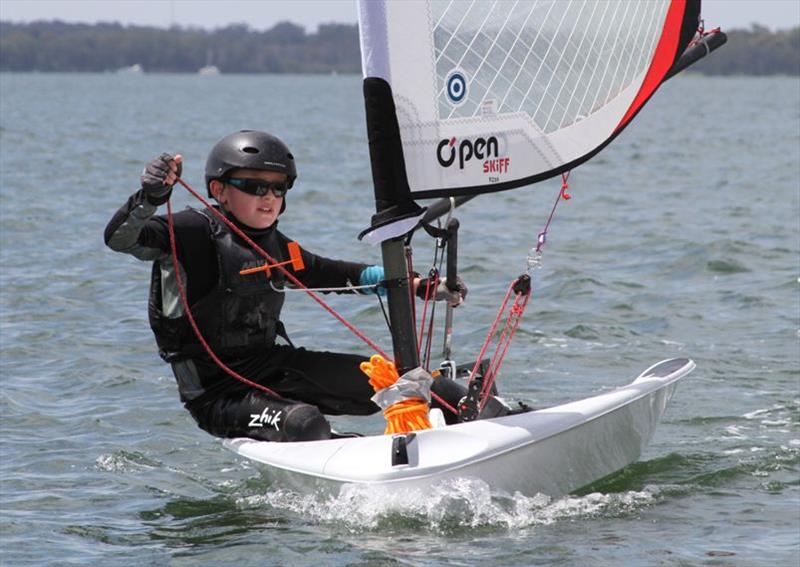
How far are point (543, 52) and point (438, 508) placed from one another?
5.73 feet

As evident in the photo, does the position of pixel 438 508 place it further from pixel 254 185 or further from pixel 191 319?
pixel 254 185

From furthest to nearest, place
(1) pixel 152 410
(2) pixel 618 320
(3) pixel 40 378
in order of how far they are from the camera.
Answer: (2) pixel 618 320 → (3) pixel 40 378 → (1) pixel 152 410

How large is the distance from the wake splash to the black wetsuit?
13.3 inches

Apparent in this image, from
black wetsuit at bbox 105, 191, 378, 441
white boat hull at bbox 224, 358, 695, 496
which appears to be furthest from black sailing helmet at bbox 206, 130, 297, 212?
white boat hull at bbox 224, 358, 695, 496

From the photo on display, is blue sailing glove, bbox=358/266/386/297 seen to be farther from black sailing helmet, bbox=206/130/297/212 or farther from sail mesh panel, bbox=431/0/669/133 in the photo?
sail mesh panel, bbox=431/0/669/133

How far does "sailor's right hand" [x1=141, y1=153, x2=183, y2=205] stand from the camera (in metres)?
5.09

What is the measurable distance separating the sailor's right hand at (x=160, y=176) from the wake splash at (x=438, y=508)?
4.12 feet

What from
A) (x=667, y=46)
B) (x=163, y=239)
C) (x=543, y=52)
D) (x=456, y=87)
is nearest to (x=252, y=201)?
(x=163, y=239)

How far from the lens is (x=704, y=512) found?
5.77m

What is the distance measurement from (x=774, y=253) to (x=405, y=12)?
8937 mm

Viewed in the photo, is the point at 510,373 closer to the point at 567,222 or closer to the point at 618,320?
the point at 618,320

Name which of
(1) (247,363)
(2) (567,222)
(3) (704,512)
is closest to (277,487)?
(1) (247,363)

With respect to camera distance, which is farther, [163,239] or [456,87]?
[163,239]

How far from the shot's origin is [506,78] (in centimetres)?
535
